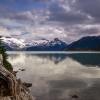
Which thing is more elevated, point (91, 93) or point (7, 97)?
point (7, 97)

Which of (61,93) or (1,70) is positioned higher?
(1,70)

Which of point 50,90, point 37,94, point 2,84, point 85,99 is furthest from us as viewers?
point 50,90

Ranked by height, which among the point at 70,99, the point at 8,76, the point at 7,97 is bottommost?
the point at 70,99

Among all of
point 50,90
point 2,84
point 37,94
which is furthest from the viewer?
point 50,90

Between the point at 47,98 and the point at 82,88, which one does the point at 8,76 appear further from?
the point at 82,88

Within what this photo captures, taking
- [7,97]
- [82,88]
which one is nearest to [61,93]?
[82,88]

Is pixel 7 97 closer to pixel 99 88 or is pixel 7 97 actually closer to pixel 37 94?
pixel 37 94

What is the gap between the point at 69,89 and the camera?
257 ft

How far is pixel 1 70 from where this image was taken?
886 inches

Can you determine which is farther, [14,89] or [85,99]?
[85,99]

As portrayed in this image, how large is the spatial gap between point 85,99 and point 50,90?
1489cm

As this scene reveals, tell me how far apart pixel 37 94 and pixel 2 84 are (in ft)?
152

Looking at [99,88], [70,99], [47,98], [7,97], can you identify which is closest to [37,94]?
[47,98]

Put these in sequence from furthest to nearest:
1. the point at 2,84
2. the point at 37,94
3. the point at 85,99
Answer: the point at 37,94 < the point at 85,99 < the point at 2,84
